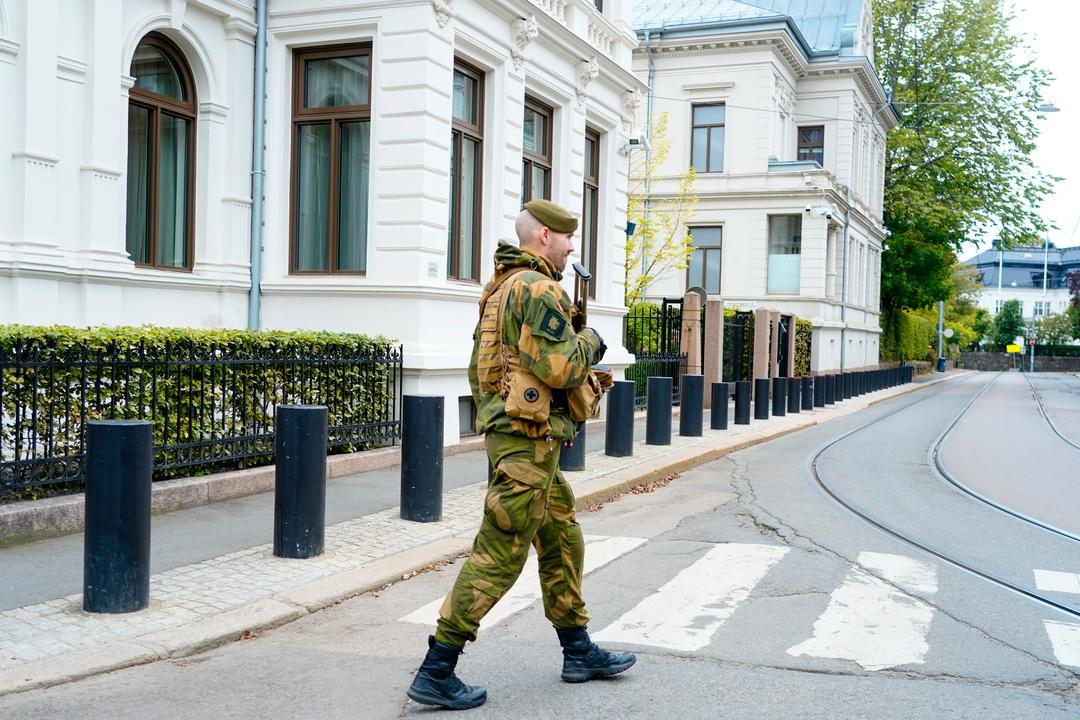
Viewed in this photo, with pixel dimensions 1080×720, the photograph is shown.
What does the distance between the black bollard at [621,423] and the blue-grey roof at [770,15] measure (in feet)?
87.0

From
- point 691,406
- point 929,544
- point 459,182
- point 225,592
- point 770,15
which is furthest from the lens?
point 770,15

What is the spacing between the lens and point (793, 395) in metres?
22.3

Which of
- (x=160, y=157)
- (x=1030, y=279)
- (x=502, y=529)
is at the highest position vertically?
(x=1030, y=279)

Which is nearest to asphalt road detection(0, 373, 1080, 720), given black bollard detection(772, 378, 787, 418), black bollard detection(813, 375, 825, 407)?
black bollard detection(772, 378, 787, 418)

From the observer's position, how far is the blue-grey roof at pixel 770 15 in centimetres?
3641

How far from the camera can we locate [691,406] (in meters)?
15.2

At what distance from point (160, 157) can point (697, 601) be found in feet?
28.2

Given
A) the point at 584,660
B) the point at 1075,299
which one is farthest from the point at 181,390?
the point at 1075,299

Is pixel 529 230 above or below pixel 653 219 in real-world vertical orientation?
below

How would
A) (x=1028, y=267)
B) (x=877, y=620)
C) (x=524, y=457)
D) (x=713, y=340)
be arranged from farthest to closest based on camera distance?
(x=1028, y=267)
(x=713, y=340)
(x=877, y=620)
(x=524, y=457)

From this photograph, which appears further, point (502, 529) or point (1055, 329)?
point (1055, 329)

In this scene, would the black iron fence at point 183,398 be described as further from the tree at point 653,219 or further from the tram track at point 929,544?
the tree at point 653,219

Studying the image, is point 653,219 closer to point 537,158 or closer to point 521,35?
point 537,158

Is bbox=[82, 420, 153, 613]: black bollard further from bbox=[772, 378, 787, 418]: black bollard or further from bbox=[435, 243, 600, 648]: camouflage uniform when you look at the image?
bbox=[772, 378, 787, 418]: black bollard
